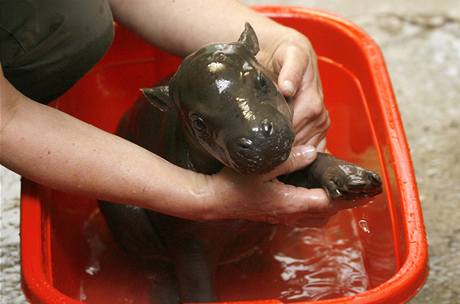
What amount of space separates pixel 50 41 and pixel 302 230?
0.55 m

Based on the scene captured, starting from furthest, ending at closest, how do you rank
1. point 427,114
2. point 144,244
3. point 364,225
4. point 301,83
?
point 427,114 → point 364,225 → point 144,244 → point 301,83

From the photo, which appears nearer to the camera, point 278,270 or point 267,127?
point 267,127

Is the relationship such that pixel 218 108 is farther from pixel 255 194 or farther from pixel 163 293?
pixel 163 293

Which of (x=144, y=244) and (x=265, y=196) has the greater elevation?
(x=265, y=196)

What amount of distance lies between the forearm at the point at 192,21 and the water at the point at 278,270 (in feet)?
1.15

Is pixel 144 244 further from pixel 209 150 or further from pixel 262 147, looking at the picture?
pixel 262 147

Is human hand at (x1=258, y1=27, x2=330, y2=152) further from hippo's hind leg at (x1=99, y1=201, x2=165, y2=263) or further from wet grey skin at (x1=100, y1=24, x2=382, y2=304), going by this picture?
hippo's hind leg at (x1=99, y1=201, x2=165, y2=263)

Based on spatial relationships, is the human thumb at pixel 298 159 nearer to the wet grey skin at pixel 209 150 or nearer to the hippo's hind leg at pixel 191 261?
the wet grey skin at pixel 209 150

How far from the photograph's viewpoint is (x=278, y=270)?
136 cm

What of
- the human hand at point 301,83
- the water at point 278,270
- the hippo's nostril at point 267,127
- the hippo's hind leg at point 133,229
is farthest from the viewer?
the water at point 278,270

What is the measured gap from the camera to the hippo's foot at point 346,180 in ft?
3.23

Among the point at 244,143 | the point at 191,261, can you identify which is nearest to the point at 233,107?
the point at 244,143

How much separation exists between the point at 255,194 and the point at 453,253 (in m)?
0.63

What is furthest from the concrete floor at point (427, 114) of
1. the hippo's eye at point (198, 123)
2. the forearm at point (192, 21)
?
the hippo's eye at point (198, 123)
